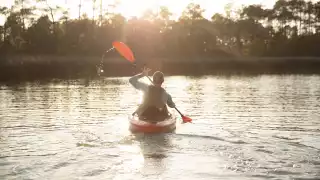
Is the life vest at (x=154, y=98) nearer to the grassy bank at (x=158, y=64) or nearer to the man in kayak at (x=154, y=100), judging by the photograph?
the man in kayak at (x=154, y=100)

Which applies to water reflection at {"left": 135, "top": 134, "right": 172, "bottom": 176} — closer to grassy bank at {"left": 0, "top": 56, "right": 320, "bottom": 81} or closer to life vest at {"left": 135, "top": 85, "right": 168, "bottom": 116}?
life vest at {"left": 135, "top": 85, "right": 168, "bottom": 116}

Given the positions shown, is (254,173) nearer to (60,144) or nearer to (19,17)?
(60,144)

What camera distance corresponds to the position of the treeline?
7856 centimetres

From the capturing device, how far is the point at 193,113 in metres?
17.7

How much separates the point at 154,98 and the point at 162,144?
Answer: 6.71 ft

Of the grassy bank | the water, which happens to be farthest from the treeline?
the water

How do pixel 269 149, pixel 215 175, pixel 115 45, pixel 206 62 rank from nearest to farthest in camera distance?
pixel 215 175
pixel 269 149
pixel 115 45
pixel 206 62

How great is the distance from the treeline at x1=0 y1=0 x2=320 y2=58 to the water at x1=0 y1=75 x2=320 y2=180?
201 feet

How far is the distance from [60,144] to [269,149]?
5.55 m

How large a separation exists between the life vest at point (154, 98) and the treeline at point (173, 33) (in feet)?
212

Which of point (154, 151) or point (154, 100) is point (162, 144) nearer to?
point (154, 151)

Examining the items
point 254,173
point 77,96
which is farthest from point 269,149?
point 77,96

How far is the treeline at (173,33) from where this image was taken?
78562 millimetres

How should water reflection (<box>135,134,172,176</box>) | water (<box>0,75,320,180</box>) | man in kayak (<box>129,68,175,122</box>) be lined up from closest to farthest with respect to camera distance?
1. water (<box>0,75,320,180</box>)
2. water reflection (<box>135,134,172,176</box>)
3. man in kayak (<box>129,68,175,122</box>)
